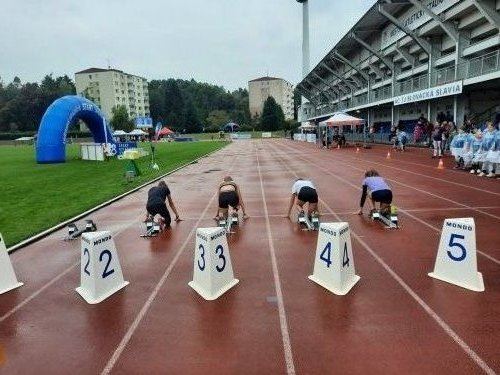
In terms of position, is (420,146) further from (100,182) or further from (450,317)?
(450,317)

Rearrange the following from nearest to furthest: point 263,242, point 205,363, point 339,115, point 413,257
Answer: point 205,363, point 413,257, point 263,242, point 339,115

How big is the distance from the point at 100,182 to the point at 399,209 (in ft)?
44.8

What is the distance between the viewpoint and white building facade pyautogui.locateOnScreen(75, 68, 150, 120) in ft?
433

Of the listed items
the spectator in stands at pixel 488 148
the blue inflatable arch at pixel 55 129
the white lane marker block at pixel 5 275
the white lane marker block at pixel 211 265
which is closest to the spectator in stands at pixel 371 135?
the blue inflatable arch at pixel 55 129

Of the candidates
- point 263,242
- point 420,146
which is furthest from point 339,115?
point 263,242

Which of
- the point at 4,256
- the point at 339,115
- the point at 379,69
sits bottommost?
the point at 4,256

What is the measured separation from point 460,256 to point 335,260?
179 cm

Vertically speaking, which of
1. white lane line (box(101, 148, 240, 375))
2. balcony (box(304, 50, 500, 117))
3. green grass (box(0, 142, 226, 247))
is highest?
balcony (box(304, 50, 500, 117))

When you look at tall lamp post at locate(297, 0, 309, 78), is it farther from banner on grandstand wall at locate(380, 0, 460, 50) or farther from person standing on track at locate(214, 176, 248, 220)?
person standing on track at locate(214, 176, 248, 220)

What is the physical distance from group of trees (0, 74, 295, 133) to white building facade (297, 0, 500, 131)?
67.1m

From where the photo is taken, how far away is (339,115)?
3791 centimetres

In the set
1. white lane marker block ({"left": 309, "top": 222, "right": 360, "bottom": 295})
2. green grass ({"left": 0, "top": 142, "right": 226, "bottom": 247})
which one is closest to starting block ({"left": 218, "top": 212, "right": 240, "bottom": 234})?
white lane marker block ({"left": 309, "top": 222, "right": 360, "bottom": 295})

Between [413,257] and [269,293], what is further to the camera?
[413,257]

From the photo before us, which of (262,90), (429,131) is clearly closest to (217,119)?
(262,90)
